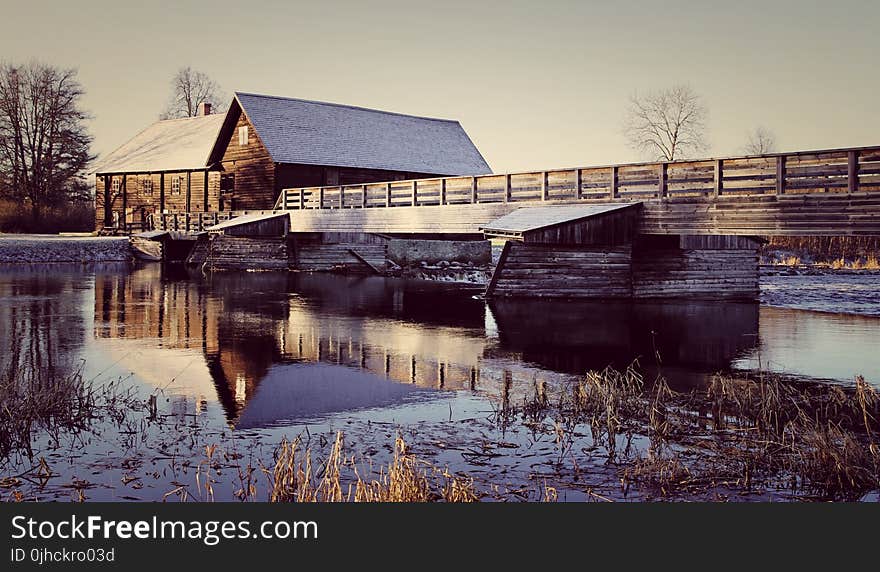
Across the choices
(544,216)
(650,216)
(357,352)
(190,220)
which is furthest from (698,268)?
(190,220)

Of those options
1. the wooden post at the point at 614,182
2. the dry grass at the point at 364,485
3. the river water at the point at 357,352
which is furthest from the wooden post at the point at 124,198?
the dry grass at the point at 364,485

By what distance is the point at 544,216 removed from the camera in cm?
2766

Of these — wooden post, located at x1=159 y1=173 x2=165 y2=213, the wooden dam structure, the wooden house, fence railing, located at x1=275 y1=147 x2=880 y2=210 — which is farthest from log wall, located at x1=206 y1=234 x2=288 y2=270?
wooden post, located at x1=159 y1=173 x2=165 y2=213

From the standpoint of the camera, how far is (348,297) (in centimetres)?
3069

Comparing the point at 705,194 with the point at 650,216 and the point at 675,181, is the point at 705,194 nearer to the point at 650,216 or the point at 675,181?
the point at 675,181

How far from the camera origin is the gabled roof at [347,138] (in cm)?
4981

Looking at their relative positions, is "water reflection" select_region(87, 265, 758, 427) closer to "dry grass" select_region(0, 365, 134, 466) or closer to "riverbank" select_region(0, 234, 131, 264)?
"dry grass" select_region(0, 365, 134, 466)

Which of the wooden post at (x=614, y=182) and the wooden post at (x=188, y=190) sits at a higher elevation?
the wooden post at (x=188, y=190)

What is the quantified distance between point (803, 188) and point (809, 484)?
16.1m

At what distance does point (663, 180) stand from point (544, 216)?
3925mm

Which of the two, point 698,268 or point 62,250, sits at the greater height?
point 62,250

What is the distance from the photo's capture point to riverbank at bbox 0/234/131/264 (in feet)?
163

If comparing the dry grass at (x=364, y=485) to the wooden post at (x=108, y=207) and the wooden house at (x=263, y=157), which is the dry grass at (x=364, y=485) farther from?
the wooden post at (x=108, y=207)

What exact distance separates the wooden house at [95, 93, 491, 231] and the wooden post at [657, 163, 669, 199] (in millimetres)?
27102
